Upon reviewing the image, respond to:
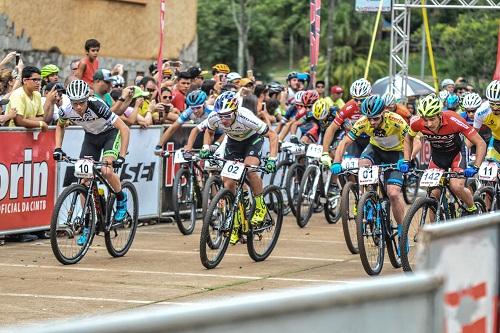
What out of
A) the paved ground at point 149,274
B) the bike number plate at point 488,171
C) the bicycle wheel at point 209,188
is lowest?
the paved ground at point 149,274

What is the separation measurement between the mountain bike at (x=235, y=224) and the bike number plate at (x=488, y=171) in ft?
7.71

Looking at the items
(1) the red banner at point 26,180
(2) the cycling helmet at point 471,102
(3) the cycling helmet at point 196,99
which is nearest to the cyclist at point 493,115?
(2) the cycling helmet at point 471,102

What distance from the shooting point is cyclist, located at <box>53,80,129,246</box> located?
40.5ft

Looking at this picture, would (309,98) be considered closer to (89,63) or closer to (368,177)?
(89,63)

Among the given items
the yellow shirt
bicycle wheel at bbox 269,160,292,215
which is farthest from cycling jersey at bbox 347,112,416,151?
bicycle wheel at bbox 269,160,292,215

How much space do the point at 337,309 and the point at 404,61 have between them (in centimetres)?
2280

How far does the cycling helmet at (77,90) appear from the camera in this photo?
12148 mm

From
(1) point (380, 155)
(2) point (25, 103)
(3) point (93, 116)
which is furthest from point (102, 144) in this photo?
(1) point (380, 155)

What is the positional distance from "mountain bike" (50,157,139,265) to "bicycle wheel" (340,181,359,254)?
2299mm

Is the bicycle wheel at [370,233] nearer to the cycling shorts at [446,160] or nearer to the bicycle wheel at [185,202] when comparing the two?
the cycling shorts at [446,160]

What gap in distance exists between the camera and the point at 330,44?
52281 millimetres

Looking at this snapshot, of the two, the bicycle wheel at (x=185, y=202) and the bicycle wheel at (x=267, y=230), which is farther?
the bicycle wheel at (x=185, y=202)

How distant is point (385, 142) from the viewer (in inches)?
510

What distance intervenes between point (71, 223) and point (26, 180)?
2077mm
